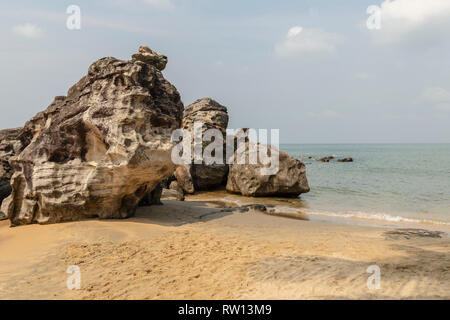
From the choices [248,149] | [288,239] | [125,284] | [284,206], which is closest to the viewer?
[125,284]

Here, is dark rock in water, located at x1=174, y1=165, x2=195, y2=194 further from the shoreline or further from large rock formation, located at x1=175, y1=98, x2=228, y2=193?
the shoreline

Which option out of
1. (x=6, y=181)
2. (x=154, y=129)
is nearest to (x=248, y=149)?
(x=154, y=129)

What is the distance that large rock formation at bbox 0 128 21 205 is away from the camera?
10.5m

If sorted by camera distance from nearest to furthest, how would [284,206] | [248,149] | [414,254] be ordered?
[414,254]
[284,206]
[248,149]

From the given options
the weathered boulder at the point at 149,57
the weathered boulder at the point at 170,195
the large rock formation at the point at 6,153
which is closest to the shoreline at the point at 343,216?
the weathered boulder at the point at 170,195

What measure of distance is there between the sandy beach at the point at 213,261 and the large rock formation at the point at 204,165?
8569 mm

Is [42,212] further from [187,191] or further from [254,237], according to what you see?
[187,191]

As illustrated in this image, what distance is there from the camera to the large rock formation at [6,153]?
10.5 m

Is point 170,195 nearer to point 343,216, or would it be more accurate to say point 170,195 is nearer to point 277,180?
point 277,180

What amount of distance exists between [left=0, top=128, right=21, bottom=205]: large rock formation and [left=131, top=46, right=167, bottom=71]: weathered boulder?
208 inches

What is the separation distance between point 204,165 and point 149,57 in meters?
8.09

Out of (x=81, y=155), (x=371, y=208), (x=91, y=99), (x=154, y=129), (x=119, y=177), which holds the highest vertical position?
(x=91, y=99)
